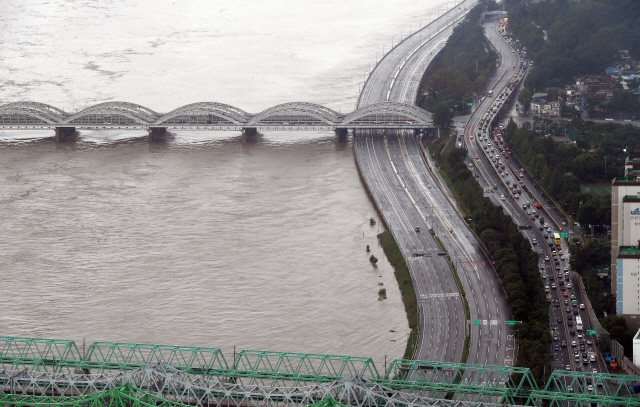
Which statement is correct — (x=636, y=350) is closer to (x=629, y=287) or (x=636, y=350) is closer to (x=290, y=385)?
(x=629, y=287)

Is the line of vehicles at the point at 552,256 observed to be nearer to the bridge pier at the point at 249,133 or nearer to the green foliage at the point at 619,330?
the green foliage at the point at 619,330

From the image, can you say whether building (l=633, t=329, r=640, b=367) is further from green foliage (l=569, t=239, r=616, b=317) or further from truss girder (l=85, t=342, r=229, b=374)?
truss girder (l=85, t=342, r=229, b=374)

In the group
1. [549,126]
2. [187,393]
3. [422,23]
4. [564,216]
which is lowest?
[187,393]

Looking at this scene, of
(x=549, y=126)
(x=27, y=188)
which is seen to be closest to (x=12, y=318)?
(x=27, y=188)

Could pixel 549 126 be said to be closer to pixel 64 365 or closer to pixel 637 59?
pixel 637 59

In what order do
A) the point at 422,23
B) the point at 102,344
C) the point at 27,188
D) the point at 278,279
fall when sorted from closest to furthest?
the point at 102,344 → the point at 278,279 → the point at 27,188 → the point at 422,23

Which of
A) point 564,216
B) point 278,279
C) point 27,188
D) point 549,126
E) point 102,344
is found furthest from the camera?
point 549,126
